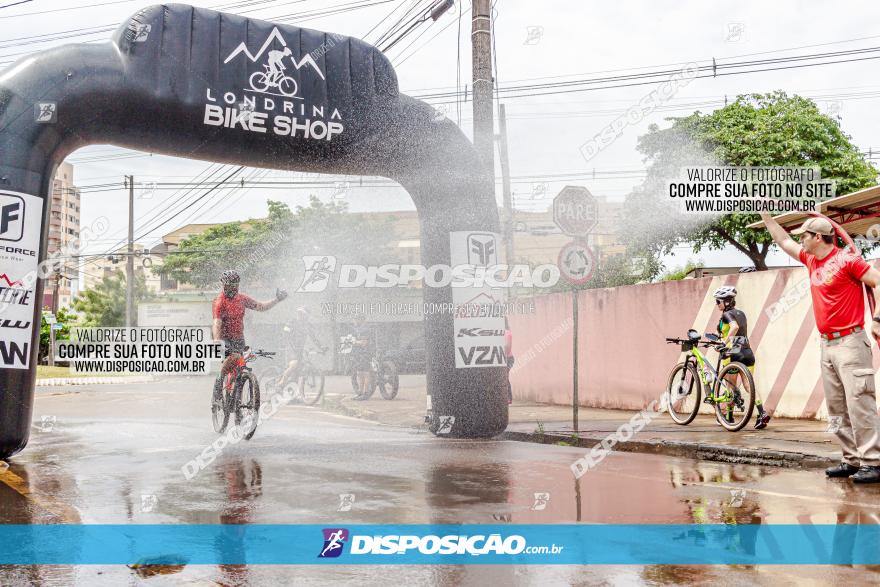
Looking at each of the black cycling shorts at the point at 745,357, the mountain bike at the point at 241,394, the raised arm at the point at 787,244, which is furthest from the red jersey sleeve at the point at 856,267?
the mountain bike at the point at 241,394

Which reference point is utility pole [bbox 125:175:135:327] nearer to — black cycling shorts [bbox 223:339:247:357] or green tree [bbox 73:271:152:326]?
green tree [bbox 73:271:152:326]

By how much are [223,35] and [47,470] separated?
4966mm

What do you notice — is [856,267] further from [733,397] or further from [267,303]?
[267,303]

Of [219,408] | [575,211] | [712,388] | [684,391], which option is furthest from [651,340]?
[219,408]

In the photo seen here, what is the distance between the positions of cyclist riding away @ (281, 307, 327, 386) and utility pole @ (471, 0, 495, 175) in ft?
18.5

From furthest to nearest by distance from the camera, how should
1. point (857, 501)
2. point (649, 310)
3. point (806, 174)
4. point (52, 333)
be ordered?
1. point (52, 333)
2. point (806, 174)
3. point (649, 310)
4. point (857, 501)

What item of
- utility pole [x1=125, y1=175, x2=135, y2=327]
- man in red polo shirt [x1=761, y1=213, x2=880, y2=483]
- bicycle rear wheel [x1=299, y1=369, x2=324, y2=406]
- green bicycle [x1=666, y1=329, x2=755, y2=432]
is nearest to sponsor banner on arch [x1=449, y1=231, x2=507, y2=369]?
green bicycle [x1=666, y1=329, x2=755, y2=432]

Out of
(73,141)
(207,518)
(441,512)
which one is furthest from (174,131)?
(441,512)

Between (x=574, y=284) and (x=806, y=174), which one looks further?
(x=806, y=174)

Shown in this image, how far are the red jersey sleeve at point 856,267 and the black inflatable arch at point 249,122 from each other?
15.6ft

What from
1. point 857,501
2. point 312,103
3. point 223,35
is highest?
point 223,35

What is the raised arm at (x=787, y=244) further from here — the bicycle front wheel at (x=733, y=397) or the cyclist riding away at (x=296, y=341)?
the cyclist riding away at (x=296, y=341)

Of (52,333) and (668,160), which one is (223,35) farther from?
(52,333)

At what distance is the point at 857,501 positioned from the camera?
6.21 metres
